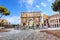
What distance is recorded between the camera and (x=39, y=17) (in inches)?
3081

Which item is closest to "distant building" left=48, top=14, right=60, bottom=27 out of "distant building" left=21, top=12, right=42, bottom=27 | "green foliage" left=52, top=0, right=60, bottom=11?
"distant building" left=21, top=12, right=42, bottom=27

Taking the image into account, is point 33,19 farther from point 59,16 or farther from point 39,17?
point 59,16

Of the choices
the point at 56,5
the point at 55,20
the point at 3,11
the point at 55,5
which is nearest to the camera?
the point at 56,5

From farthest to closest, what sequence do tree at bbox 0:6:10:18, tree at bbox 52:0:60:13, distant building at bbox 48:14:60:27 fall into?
distant building at bbox 48:14:60:27 < tree at bbox 0:6:10:18 < tree at bbox 52:0:60:13

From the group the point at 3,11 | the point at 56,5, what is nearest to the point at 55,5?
the point at 56,5

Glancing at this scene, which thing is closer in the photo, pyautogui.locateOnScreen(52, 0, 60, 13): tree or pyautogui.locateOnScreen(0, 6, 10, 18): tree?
pyautogui.locateOnScreen(52, 0, 60, 13): tree

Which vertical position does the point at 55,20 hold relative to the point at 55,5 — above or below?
below

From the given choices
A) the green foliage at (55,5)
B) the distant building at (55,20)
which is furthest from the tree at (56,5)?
the distant building at (55,20)

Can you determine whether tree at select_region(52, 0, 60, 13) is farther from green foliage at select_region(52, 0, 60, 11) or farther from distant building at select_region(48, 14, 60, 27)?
distant building at select_region(48, 14, 60, 27)

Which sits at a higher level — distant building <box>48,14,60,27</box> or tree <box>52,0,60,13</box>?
tree <box>52,0,60,13</box>

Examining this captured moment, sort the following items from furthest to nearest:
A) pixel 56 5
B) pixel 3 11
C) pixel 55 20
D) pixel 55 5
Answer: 1. pixel 55 20
2. pixel 3 11
3. pixel 55 5
4. pixel 56 5

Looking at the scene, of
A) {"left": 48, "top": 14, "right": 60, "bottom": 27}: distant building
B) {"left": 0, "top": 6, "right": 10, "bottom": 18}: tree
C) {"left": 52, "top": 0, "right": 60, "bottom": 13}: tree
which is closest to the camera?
{"left": 52, "top": 0, "right": 60, "bottom": 13}: tree

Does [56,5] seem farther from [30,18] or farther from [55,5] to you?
[30,18]

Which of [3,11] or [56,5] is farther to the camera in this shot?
[3,11]
